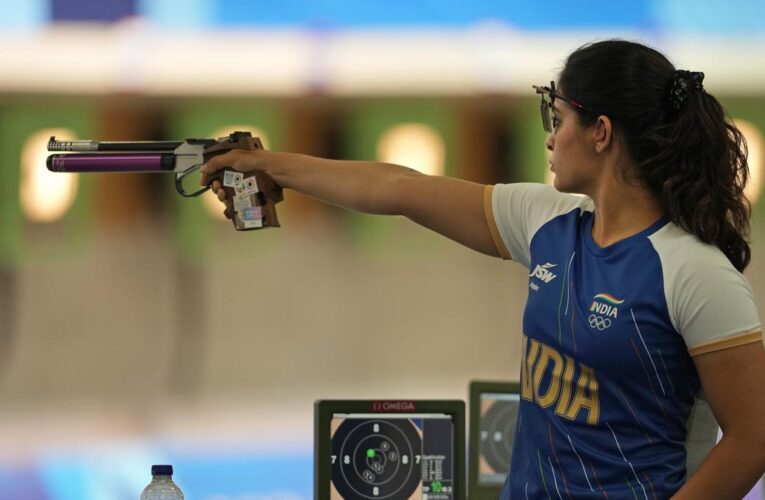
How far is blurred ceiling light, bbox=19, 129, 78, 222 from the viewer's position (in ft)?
11.3

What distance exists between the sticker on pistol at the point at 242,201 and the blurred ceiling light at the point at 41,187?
1616 millimetres

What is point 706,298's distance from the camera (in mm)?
Result: 1396

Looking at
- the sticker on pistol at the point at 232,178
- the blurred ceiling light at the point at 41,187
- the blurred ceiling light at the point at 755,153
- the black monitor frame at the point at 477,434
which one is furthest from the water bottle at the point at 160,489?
the blurred ceiling light at the point at 755,153

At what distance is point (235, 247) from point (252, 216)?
1.49 metres

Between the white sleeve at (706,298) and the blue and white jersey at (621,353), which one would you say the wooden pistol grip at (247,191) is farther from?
the white sleeve at (706,298)

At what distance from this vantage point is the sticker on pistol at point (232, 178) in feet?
6.49

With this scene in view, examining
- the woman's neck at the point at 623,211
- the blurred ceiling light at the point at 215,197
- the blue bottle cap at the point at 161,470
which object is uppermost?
the blurred ceiling light at the point at 215,197

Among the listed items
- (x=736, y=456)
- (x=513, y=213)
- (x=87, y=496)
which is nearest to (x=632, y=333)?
(x=736, y=456)

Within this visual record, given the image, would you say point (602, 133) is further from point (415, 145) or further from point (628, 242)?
point (415, 145)

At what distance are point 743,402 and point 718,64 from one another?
2465 mm

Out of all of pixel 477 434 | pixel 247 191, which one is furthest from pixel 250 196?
pixel 477 434

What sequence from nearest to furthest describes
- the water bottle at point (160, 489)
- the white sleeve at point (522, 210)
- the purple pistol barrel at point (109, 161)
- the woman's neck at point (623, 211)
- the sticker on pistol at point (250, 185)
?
the woman's neck at point (623, 211) < the white sleeve at point (522, 210) < the sticker on pistol at point (250, 185) < the purple pistol barrel at point (109, 161) < the water bottle at point (160, 489)

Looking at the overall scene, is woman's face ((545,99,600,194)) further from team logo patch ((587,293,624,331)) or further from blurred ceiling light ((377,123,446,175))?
blurred ceiling light ((377,123,446,175))

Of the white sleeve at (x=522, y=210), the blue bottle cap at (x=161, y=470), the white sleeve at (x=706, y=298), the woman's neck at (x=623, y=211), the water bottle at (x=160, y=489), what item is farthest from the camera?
the water bottle at (x=160, y=489)
